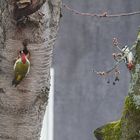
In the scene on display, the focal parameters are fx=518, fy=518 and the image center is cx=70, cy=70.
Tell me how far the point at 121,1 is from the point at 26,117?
424 cm

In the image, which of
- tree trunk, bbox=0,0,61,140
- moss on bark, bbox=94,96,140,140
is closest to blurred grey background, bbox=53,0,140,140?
moss on bark, bbox=94,96,140,140

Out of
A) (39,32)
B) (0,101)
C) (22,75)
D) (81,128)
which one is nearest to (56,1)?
(39,32)

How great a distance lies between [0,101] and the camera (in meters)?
1.74

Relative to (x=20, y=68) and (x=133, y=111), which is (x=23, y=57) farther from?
(x=133, y=111)

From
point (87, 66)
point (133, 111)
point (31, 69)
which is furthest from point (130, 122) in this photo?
point (87, 66)

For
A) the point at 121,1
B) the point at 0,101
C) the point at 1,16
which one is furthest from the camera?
the point at 121,1

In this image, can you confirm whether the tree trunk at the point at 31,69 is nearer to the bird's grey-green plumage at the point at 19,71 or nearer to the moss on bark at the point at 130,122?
the bird's grey-green plumage at the point at 19,71

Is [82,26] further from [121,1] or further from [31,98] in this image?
[31,98]

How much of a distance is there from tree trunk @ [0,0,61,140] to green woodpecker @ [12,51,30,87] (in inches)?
1.1

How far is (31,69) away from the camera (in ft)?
5.62

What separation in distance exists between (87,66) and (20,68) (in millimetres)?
4379

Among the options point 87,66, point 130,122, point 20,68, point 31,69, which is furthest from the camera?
point 87,66

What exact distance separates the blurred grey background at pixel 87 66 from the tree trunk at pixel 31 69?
4.07 m

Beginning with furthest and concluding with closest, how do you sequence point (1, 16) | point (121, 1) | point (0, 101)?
point (121, 1)
point (0, 101)
point (1, 16)
